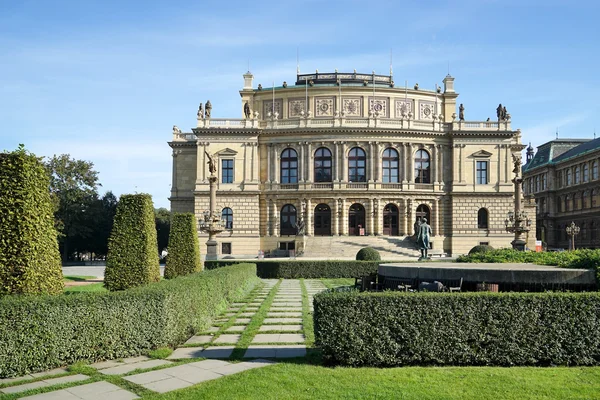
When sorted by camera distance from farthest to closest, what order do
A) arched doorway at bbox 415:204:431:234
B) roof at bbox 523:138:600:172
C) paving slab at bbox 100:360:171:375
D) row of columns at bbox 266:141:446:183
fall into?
roof at bbox 523:138:600:172, arched doorway at bbox 415:204:431:234, row of columns at bbox 266:141:446:183, paving slab at bbox 100:360:171:375

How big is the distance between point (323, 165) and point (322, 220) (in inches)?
252

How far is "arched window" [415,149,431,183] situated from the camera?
59.5 metres

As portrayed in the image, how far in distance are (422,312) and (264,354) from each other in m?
3.44

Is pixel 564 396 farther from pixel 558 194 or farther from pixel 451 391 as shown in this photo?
Result: pixel 558 194

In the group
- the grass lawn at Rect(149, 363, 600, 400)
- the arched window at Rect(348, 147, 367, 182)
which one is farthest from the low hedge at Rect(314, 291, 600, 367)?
the arched window at Rect(348, 147, 367, 182)

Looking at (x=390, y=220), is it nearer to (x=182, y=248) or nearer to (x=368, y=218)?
(x=368, y=218)

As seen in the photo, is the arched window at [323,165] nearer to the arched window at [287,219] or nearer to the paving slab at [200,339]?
the arched window at [287,219]

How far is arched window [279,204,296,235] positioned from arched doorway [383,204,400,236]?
10525 millimetres

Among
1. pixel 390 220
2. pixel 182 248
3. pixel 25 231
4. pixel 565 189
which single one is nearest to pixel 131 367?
pixel 25 231

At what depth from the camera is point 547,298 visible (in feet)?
32.6

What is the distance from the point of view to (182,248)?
22953mm

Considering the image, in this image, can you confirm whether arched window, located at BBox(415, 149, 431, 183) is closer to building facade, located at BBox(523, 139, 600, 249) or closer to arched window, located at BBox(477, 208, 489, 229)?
arched window, located at BBox(477, 208, 489, 229)

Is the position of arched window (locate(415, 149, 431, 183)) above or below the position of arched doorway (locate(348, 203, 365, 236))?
above

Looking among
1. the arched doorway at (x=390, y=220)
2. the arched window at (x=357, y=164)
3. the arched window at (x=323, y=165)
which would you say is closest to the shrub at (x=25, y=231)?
the arched window at (x=323, y=165)
